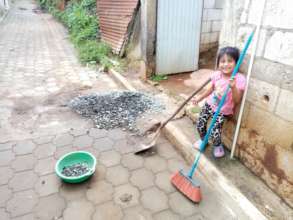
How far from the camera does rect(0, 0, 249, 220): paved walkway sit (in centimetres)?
195

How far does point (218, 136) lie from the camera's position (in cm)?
233

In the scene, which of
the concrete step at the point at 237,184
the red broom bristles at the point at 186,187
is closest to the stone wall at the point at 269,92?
the concrete step at the point at 237,184

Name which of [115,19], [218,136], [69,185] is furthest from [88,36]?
[218,136]

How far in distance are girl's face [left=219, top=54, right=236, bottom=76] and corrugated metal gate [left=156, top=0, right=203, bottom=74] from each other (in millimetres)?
2379

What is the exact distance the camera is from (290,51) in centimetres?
166

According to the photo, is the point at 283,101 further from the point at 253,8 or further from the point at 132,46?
the point at 132,46

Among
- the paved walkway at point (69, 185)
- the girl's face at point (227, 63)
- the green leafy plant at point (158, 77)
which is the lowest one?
the paved walkway at point (69, 185)

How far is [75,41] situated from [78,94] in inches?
162

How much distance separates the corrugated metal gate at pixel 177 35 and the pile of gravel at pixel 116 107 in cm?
110

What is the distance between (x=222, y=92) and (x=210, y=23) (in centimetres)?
344

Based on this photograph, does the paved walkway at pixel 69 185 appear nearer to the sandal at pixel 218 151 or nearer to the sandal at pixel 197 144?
the sandal at pixel 197 144

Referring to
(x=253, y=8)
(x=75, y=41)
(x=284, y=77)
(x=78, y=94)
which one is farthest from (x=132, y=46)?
(x=284, y=77)

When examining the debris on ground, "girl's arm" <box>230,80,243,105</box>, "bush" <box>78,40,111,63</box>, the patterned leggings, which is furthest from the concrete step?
"bush" <box>78,40,111,63</box>

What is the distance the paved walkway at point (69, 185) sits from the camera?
6.40 feet
